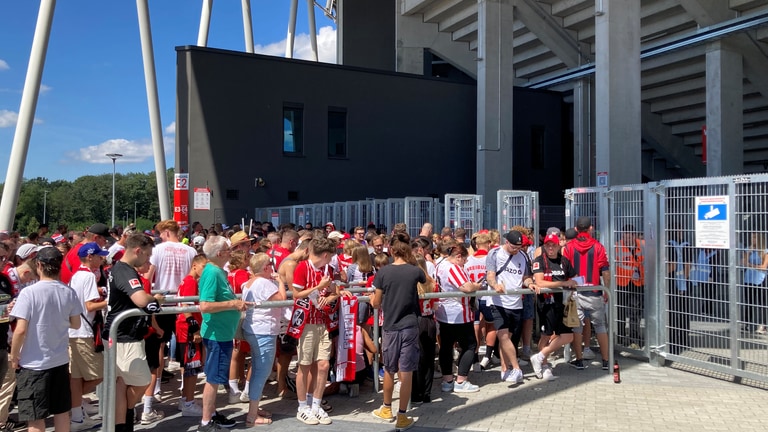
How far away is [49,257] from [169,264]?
8.90 feet

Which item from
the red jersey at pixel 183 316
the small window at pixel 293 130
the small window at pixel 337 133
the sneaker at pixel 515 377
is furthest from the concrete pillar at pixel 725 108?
the red jersey at pixel 183 316

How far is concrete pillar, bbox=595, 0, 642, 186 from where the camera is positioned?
54.2 feet

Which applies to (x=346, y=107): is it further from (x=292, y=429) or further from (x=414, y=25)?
(x=292, y=429)

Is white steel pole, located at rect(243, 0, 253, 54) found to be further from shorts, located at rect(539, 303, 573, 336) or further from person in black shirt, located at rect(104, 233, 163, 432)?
person in black shirt, located at rect(104, 233, 163, 432)

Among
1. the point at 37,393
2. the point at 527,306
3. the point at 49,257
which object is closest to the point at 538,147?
the point at 527,306

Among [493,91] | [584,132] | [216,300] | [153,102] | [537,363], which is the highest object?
[493,91]

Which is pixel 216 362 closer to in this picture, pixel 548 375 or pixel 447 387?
pixel 447 387

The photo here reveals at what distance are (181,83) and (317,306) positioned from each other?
18015 mm

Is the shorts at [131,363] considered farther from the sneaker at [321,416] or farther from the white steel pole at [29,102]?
the white steel pole at [29,102]

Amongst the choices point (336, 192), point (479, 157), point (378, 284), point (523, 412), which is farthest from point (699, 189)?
point (336, 192)

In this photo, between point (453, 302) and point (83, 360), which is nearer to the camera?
point (83, 360)

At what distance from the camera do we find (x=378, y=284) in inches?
244

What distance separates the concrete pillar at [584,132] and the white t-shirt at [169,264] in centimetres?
2187

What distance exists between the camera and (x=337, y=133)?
24719mm
